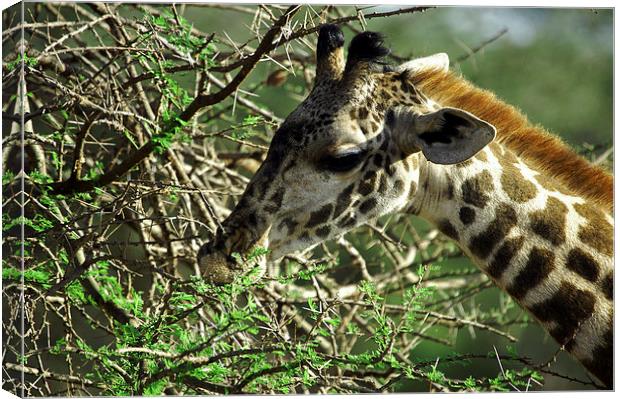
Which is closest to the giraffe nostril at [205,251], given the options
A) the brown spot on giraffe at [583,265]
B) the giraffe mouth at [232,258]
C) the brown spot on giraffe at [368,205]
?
the giraffe mouth at [232,258]

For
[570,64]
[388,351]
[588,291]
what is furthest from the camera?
[570,64]

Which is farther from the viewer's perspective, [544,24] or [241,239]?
[544,24]

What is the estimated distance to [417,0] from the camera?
4.77 metres

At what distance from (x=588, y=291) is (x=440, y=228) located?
0.66 meters

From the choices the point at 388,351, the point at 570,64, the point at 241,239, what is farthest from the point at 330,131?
the point at 570,64

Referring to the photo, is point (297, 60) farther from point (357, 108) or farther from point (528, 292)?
point (528, 292)

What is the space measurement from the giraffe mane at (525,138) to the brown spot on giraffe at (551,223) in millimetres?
225

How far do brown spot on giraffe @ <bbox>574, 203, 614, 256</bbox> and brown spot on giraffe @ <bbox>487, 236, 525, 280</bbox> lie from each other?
0.26 meters

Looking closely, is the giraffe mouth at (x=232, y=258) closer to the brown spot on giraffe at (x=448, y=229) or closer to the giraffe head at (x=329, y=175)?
the giraffe head at (x=329, y=175)

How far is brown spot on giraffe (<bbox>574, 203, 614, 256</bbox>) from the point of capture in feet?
12.8

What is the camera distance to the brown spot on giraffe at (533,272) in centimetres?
385

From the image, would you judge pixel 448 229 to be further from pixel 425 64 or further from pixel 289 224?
pixel 425 64

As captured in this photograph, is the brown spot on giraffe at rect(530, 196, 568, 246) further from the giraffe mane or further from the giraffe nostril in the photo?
the giraffe nostril

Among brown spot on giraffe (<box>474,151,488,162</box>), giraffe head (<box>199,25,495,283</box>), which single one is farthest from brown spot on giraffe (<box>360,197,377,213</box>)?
brown spot on giraffe (<box>474,151,488,162</box>)
